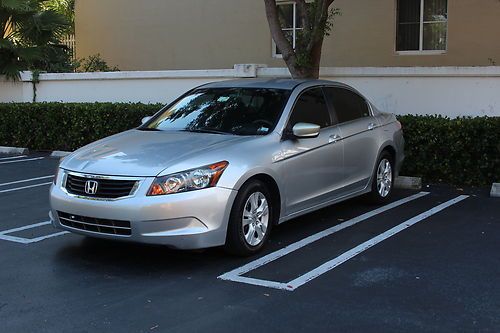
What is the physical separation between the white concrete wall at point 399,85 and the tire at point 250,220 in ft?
17.4

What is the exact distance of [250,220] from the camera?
5438mm

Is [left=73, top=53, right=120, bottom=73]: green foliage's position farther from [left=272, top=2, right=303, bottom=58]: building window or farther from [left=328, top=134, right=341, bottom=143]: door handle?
[left=328, top=134, right=341, bottom=143]: door handle

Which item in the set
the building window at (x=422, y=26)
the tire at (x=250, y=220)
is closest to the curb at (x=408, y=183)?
the tire at (x=250, y=220)

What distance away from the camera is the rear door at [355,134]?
6875 millimetres

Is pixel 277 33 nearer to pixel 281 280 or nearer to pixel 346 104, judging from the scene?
pixel 346 104

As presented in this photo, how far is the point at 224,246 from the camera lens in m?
5.34

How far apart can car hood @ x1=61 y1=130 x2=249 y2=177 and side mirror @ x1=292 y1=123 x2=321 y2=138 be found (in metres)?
0.55

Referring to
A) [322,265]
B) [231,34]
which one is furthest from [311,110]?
[231,34]

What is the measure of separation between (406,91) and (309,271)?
5.88m

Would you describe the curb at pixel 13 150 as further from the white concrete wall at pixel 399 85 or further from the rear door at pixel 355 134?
the rear door at pixel 355 134

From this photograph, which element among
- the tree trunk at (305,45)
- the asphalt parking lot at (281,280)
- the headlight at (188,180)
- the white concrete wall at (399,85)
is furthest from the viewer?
the tree trunk at (305,45)

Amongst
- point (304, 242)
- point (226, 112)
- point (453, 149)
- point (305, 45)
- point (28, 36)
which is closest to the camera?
point (304, 242)

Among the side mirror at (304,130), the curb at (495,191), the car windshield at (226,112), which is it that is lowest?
the curb at (495,191)

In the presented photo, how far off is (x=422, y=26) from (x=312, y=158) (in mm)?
8310
